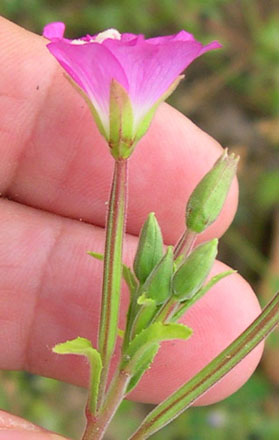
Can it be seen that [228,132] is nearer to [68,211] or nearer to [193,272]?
[68,211]

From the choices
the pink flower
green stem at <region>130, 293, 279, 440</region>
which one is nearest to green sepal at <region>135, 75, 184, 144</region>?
the pink flower

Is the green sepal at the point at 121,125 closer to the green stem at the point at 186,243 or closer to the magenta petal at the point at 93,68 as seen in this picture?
the magenta petal at the point at 93,68

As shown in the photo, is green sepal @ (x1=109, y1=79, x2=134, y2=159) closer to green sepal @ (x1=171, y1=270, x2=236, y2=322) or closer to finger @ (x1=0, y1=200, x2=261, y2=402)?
green sepal @ (x1=171, y1=270, x2=236, y2=322)

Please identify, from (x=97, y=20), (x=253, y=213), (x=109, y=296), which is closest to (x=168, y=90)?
(x=109, y=296)

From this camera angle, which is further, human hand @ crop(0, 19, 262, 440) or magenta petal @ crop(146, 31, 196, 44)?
human hand @ crop(0, 19, 262, 440)

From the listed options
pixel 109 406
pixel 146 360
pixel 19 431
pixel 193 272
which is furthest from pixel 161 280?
pixel 19 431

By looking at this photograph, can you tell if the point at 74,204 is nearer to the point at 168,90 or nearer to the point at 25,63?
the point at 25,63

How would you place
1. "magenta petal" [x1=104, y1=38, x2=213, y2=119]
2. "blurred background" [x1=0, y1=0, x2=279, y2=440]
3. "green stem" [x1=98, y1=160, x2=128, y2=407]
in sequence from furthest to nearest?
"blurred background" [x1=0, y1=0, x2=279, y2=440], "green stem" [x1=98, y1=160, x2=128, y2=407], "magenta petal" [x1=104, y1=38, x2=213, y2=119]

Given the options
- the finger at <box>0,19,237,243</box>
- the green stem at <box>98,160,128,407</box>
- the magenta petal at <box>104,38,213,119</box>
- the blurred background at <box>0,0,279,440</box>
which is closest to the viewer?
the magenta petal at <box>104,38,213,119</box>
